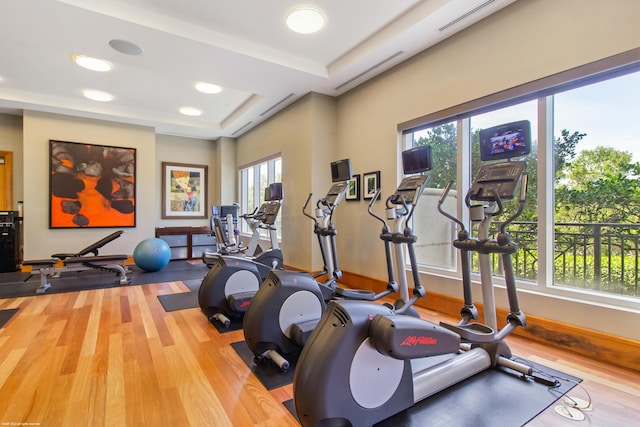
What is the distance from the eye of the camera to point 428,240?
13.1ft

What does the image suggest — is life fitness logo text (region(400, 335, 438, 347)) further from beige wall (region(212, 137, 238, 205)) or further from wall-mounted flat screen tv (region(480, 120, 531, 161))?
beige wall (region(212, 137, 238, 205))

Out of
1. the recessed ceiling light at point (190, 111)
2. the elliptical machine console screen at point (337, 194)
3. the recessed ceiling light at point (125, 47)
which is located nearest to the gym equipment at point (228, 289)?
the elliptical machine console screen at point (337, 194)

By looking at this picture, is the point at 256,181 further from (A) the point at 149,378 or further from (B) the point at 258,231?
(A) the point at 149,378

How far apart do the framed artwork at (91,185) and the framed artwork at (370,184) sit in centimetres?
510

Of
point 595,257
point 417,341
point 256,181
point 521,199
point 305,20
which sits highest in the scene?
point 305,20

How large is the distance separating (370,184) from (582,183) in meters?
2.32

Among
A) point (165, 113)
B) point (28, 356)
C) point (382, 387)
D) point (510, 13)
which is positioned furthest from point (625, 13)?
point (165, 113)

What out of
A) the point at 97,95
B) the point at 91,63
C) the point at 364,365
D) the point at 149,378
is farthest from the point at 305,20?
the point at 97,95

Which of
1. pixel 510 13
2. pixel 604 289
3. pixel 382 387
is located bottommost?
pixel 382 387

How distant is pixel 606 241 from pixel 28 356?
14.9 feet

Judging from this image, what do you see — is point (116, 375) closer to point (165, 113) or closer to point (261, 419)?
point (261, 419)

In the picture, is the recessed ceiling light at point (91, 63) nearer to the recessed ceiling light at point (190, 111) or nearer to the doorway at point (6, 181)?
the recessed ceiling light at point (190, 111)

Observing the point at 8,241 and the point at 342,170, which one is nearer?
the point at 342,170

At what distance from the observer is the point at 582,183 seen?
2.64 metres
